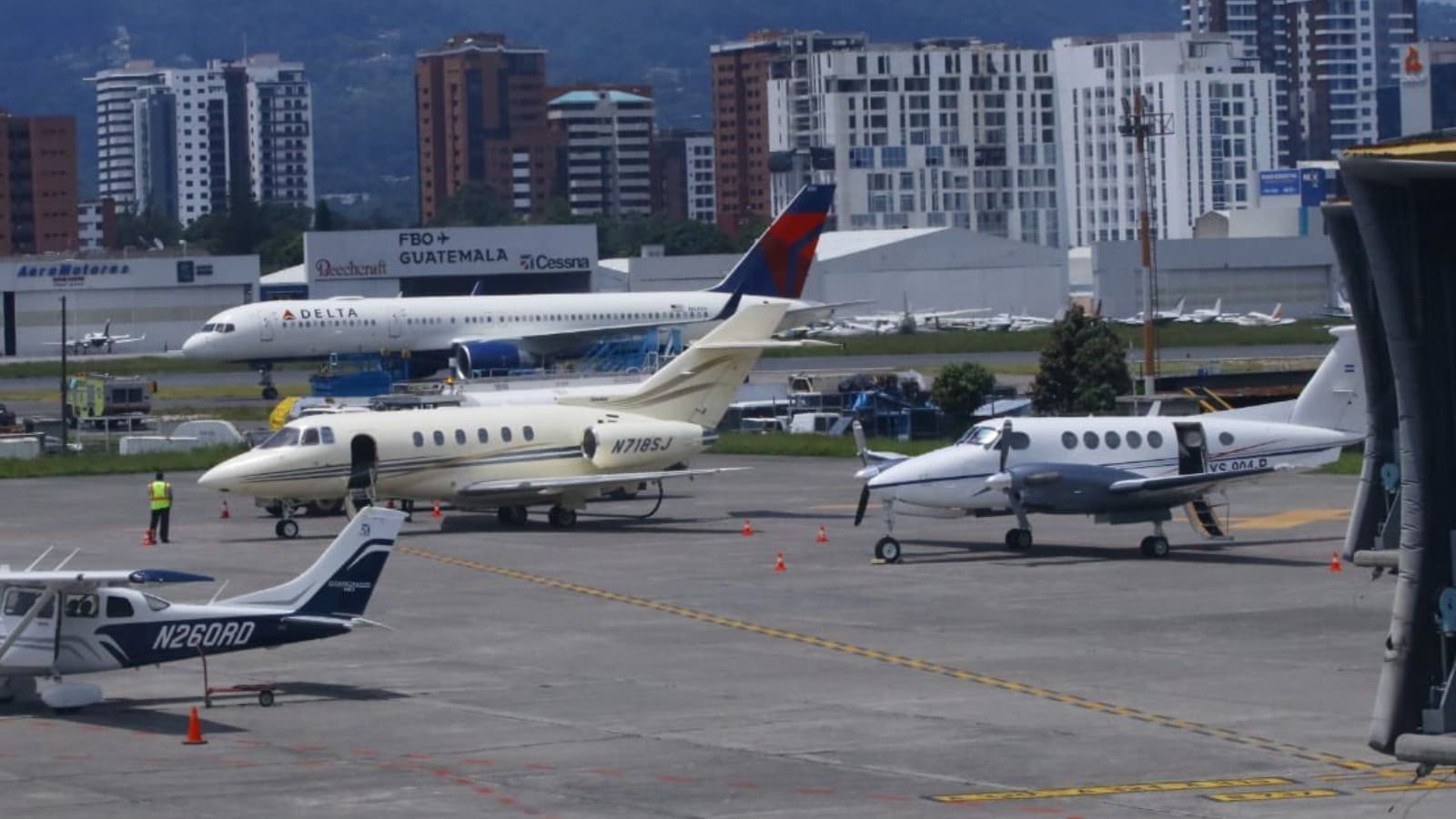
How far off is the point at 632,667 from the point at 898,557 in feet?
32.9

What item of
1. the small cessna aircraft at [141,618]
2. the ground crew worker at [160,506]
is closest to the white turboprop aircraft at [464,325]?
the ground crew worker at [160,506]

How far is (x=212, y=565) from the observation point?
3616 centimetres

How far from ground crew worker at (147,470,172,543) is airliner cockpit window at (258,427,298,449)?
200 cm

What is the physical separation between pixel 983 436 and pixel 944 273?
108 metres

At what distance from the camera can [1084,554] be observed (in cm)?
3578

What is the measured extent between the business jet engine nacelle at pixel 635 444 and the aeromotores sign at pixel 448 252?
240 feet

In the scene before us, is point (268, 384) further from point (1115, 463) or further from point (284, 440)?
point (1115, 463)

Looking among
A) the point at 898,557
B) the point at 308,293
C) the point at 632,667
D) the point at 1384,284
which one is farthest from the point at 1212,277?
the point at 1384,284

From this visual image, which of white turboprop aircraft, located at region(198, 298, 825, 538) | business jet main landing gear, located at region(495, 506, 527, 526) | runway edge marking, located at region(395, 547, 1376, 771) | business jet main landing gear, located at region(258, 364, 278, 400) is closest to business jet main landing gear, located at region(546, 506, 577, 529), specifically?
white turboprop aircraft, located at region(198, 298, 825, 538)

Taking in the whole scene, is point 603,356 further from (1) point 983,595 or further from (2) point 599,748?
(2) point 599,748

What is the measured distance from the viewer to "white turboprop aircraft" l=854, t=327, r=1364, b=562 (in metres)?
34.3

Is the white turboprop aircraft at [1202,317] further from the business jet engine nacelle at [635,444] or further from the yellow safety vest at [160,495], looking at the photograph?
the yellow safety vest at [160,495]

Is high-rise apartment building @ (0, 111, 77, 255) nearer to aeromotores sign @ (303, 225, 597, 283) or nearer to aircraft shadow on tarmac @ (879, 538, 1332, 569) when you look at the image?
aeromotores sign @ (303, 225, 597, 283)

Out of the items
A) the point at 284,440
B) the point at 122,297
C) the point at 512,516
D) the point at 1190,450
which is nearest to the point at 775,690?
the point at 1190,450
